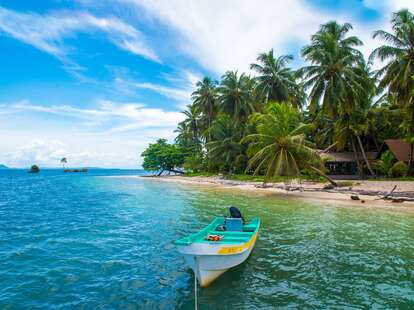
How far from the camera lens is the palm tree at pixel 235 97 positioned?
137ft

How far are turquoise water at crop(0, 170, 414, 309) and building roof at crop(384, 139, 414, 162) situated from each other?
17803mm

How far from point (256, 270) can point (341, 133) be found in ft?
99.4

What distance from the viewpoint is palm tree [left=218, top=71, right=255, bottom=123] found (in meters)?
41.7

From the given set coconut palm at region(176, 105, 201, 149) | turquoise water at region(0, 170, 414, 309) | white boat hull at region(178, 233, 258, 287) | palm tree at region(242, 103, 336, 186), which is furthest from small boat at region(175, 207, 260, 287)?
coconut palm at region(176, 105, 201, 149)

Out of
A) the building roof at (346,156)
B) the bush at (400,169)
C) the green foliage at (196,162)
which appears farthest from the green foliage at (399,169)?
the green foliage at (196,162)

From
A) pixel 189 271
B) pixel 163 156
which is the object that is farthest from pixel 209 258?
pixel 163 156

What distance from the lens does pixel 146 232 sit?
12.9m

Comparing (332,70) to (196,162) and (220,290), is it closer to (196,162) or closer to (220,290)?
(220,290)

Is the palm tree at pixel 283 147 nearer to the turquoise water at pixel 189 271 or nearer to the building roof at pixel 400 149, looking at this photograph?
the turquoise water at pixel 189 271

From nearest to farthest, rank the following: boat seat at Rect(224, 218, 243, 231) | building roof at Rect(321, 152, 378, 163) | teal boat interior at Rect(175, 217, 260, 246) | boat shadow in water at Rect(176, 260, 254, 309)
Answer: boat shadow in water at Rect(176, 260, 254, 309) → teal boat interior at Rect(175, 217, 260, 246) → boat seat at Rect(224, 218, 243, 231) → building roof at Rect(321, 152, 378, 163)

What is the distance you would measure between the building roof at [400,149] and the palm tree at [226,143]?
19.4 meters

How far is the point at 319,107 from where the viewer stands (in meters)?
36.2

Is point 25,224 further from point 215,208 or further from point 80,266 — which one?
point 215,208

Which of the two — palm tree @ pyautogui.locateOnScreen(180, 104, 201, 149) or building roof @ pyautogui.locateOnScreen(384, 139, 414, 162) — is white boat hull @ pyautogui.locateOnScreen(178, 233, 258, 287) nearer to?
building roof @ pyautogui.locateOnScreen(384, 139, 414, 162)
